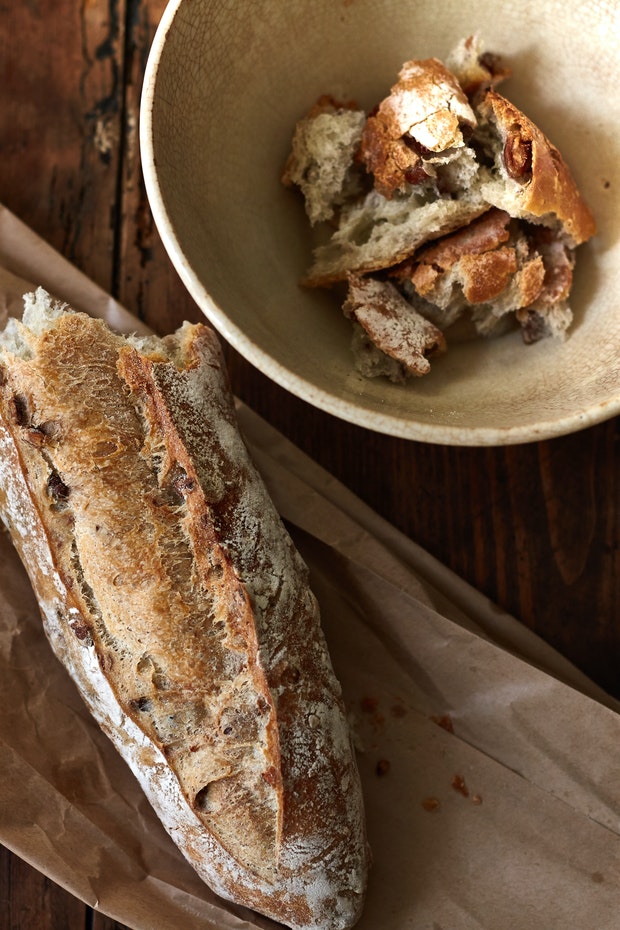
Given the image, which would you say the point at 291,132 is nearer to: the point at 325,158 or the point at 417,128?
the point at 325,158

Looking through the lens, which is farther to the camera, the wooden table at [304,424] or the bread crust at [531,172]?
the wooden table at [304,424]

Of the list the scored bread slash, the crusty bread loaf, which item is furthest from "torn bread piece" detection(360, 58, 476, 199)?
the crusty bread loaf

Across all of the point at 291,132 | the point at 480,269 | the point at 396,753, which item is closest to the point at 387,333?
the point at 480,269

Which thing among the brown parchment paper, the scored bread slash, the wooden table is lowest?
the brown parchment paper

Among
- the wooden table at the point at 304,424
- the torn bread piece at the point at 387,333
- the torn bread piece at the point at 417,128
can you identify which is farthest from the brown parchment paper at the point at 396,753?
the torn bread piece at the point at 417,128

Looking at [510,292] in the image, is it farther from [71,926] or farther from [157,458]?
[71,926]

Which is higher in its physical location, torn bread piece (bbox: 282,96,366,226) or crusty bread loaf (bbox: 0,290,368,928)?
torn bread piece (bbox: 282,96,366,226)

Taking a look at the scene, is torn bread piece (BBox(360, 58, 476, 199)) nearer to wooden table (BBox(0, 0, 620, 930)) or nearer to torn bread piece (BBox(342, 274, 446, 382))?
torn bread piece (BBox(342, 274, 446, 382))

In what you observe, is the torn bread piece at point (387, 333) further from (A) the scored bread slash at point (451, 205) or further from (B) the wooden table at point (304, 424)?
(B) the wooden table at point (304, 424)
